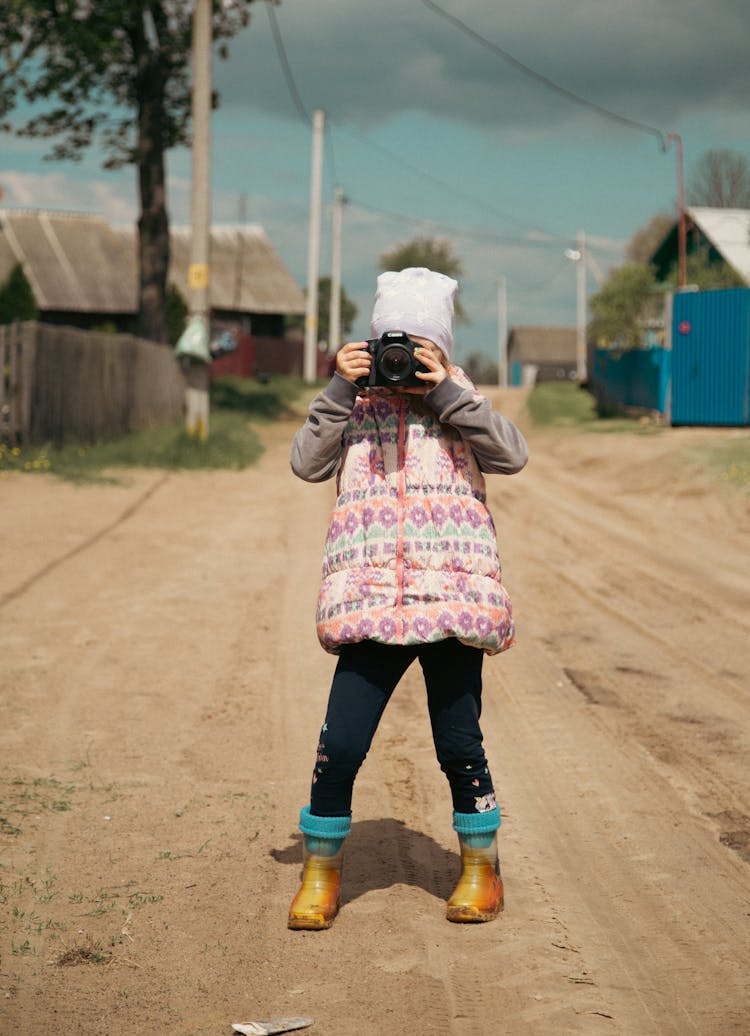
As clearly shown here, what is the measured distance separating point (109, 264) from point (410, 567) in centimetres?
4201

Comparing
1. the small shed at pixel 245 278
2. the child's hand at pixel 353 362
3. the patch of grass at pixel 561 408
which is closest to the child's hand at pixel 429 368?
the child's hand at pixel 353 362

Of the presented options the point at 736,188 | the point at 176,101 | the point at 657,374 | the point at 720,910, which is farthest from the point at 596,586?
the point at 736,188

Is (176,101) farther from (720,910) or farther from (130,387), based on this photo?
(720,910)

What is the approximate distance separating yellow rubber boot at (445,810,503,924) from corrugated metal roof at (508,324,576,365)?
298 ft

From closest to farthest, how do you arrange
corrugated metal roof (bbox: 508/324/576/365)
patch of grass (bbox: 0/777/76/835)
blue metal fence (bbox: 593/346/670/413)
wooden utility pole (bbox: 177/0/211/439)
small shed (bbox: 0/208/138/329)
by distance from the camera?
patch of grass (bbox: 0/777/76/835) < wooden utility pole (bbox: 177/0/211/439) < blue metal fence (bbox: 593/346/670/413) < small shed (bbox: 0/208/138/329) < corrugated metal roof (bbox: 508/324/576/365)

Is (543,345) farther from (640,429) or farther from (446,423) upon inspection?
(446,423)

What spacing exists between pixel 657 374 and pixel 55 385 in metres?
9.78

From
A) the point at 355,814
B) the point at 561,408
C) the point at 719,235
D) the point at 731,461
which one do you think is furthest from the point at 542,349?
the point at 355,814

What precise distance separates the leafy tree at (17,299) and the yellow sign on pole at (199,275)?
59.8ft

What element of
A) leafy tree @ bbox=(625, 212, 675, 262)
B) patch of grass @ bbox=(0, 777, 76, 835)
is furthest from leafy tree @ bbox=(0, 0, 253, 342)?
leafy tree @ bbox=(625, 212, 675, 262)

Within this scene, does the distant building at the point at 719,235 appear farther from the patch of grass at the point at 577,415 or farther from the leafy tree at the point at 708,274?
the patch of grass at the point at 577,415

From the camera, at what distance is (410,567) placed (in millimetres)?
3293

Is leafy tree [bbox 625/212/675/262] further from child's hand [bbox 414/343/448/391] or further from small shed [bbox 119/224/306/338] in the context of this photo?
child's hand [bbox 414/343/448/391]

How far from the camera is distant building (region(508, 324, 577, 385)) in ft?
303
